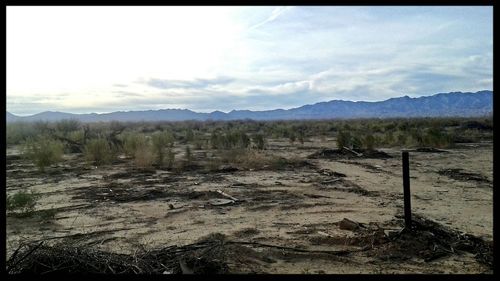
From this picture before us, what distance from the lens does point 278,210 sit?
462 inches

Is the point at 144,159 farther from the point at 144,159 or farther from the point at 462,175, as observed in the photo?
the point at 462,175

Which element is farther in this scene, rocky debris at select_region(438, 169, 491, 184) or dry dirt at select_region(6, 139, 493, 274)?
rocky debris at select_region(438, 169, 491, 184)

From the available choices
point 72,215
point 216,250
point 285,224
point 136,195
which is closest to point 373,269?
point 216,250

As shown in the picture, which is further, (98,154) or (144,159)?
(98,154)

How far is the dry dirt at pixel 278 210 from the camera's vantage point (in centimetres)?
761

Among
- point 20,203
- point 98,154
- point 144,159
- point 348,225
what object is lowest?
point 348,225

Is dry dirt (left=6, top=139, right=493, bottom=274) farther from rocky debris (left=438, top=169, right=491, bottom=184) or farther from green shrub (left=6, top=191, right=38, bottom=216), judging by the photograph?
green shrub (left=6, top=191, right=38, bottom=216)

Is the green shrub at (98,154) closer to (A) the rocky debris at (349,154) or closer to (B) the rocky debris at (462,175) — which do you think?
(A) the rocky debris at (349,154)

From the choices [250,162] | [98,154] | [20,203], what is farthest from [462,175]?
[98,154]

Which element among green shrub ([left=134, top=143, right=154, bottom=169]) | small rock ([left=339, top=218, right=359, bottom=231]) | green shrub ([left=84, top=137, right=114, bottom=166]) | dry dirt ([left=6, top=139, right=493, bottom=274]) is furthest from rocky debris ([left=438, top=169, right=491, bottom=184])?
green shrub ([left=84, top=137, right=114, bottom=166])

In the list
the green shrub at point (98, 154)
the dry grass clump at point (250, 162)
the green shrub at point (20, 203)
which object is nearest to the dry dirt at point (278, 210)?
the green shrub at point (20, 203)

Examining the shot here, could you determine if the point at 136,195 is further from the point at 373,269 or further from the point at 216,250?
the point at 373,269

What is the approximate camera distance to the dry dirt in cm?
761
